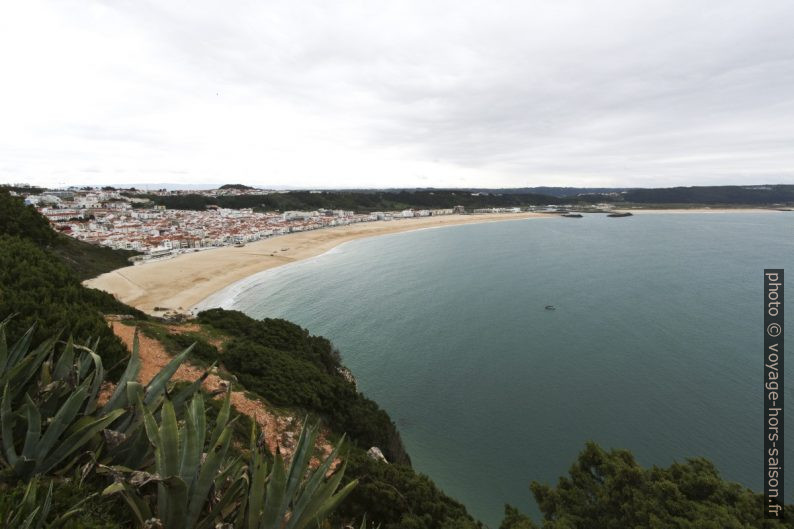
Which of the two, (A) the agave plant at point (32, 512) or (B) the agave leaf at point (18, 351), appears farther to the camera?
(B) the agave leaf at point (18, 351)

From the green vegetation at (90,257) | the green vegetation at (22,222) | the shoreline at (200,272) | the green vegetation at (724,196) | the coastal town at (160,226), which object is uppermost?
the green vegetation at (724,196)

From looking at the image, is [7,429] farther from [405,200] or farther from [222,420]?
[405,200]

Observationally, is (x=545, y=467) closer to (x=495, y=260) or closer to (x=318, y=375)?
(x=318, y=375)

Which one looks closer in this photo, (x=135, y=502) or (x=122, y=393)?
(x=135, y=502)

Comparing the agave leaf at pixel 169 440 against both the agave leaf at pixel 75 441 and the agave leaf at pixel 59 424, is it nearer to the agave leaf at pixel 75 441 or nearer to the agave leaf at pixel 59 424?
the agave leaf at pixel 75 441

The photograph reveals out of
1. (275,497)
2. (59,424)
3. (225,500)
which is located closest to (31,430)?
(59,424)

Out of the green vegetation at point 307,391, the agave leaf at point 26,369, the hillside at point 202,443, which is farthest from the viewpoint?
the green vegetation at point 307,391

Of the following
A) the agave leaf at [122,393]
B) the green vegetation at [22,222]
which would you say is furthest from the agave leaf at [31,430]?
the green vegetation at [22,222]
